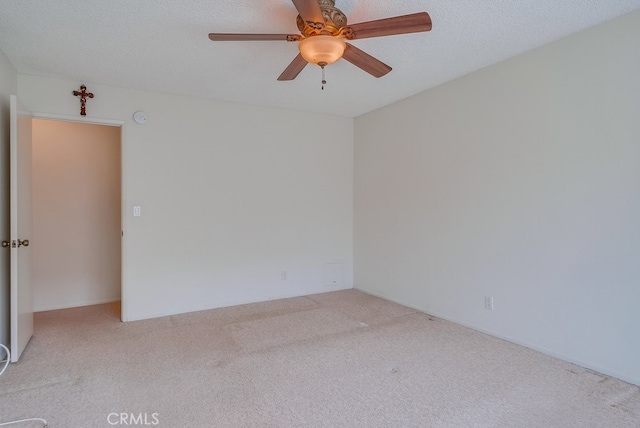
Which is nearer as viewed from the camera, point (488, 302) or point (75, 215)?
point (488, 302)

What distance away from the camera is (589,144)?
242 centimetres

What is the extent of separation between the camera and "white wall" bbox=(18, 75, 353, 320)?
3527mm

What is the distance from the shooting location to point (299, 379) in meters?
2.30

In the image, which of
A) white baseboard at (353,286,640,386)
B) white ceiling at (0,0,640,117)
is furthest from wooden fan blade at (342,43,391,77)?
white baseboard at (353,286,640,386)

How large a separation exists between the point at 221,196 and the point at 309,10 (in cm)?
260

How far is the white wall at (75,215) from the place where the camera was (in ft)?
12.7

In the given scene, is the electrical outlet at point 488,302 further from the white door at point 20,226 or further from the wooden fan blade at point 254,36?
the white door at point 20,226

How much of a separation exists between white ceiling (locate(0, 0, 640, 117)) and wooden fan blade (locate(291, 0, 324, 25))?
302 millimetres

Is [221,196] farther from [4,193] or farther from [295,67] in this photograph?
[295,67]

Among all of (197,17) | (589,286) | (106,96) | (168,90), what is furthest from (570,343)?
(106,96)

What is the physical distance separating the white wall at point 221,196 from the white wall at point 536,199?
1075mm

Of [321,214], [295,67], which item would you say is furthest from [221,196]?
[295,67]

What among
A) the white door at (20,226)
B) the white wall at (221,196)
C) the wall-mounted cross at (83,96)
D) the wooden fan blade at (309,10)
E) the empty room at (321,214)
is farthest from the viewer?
the white wall at (221,196)

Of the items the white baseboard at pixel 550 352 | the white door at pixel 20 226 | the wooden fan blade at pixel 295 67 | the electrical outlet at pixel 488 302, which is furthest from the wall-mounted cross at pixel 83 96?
the electrical outlet at pixel 488 302
